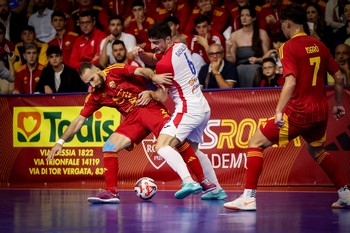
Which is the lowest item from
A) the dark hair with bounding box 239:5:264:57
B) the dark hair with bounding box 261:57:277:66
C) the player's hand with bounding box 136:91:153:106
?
the player's hand with bounding box 136:91:153:106

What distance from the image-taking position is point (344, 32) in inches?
519

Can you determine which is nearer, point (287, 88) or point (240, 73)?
point (287, 88)

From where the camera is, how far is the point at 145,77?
9570 mm

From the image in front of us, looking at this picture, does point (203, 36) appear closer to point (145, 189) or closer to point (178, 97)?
point (178, 97)

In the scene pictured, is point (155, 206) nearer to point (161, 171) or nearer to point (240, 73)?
point (161, 171)

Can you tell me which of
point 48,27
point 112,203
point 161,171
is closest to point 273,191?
point 161,171

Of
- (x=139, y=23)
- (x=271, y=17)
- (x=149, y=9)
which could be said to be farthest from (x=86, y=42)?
(x=271, y=17)

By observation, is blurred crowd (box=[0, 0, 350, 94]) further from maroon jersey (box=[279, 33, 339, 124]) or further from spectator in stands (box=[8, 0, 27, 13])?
maroon jersey (box=[279, 33, 339, 124])

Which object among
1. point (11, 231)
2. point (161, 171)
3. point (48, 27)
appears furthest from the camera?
point (48, 27)

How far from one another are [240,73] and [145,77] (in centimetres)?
355

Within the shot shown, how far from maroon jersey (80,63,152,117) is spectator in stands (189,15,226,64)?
156 inches

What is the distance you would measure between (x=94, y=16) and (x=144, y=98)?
5887 mm

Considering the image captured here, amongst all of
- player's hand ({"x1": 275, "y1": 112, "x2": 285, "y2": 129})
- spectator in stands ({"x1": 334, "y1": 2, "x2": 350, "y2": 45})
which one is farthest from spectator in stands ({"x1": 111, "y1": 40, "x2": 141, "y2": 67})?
player's hand ({"x1": 275, "y1": 112, "x2": 285, "y2": 129})

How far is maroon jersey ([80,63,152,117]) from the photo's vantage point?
32.0 ft
